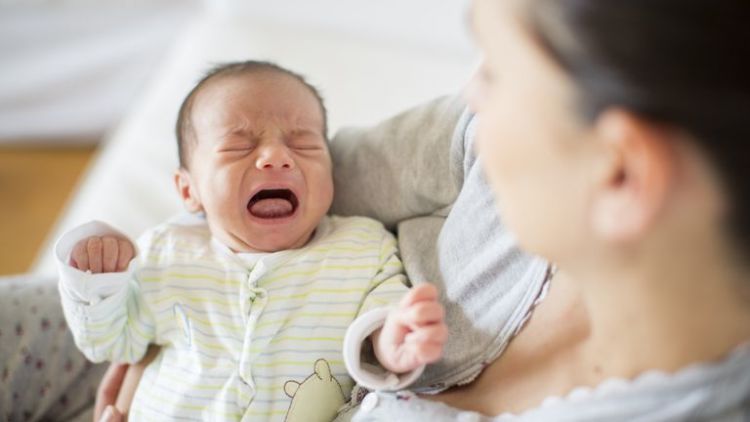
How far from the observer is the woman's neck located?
65 cm

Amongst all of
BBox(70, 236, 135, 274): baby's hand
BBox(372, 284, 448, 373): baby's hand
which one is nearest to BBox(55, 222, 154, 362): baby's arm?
BBox(70, 236, 135, 274): baby's hand

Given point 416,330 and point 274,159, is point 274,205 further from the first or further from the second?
point 416,330

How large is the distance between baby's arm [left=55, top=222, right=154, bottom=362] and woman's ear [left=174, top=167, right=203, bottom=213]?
0.13 metres

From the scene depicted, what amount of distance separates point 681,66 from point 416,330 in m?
0.42

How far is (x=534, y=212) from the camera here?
2.31ft

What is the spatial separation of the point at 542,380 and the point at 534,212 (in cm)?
25

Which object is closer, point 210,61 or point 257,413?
point 257,413

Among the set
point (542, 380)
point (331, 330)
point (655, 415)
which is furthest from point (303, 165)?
point (655, 415)

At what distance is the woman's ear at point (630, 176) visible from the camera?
0.61 metres

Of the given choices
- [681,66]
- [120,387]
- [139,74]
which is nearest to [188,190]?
[120,387]

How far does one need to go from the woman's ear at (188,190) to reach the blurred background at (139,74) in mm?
330

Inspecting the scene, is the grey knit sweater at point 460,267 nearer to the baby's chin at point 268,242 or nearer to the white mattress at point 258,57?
the baby's chin at point 268,242

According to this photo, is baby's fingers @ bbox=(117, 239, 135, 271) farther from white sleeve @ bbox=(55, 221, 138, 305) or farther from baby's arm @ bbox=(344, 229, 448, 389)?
baby's arm @ bbox=(344, 229, 448, 389)

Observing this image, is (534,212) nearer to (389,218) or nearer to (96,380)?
(389,218)
